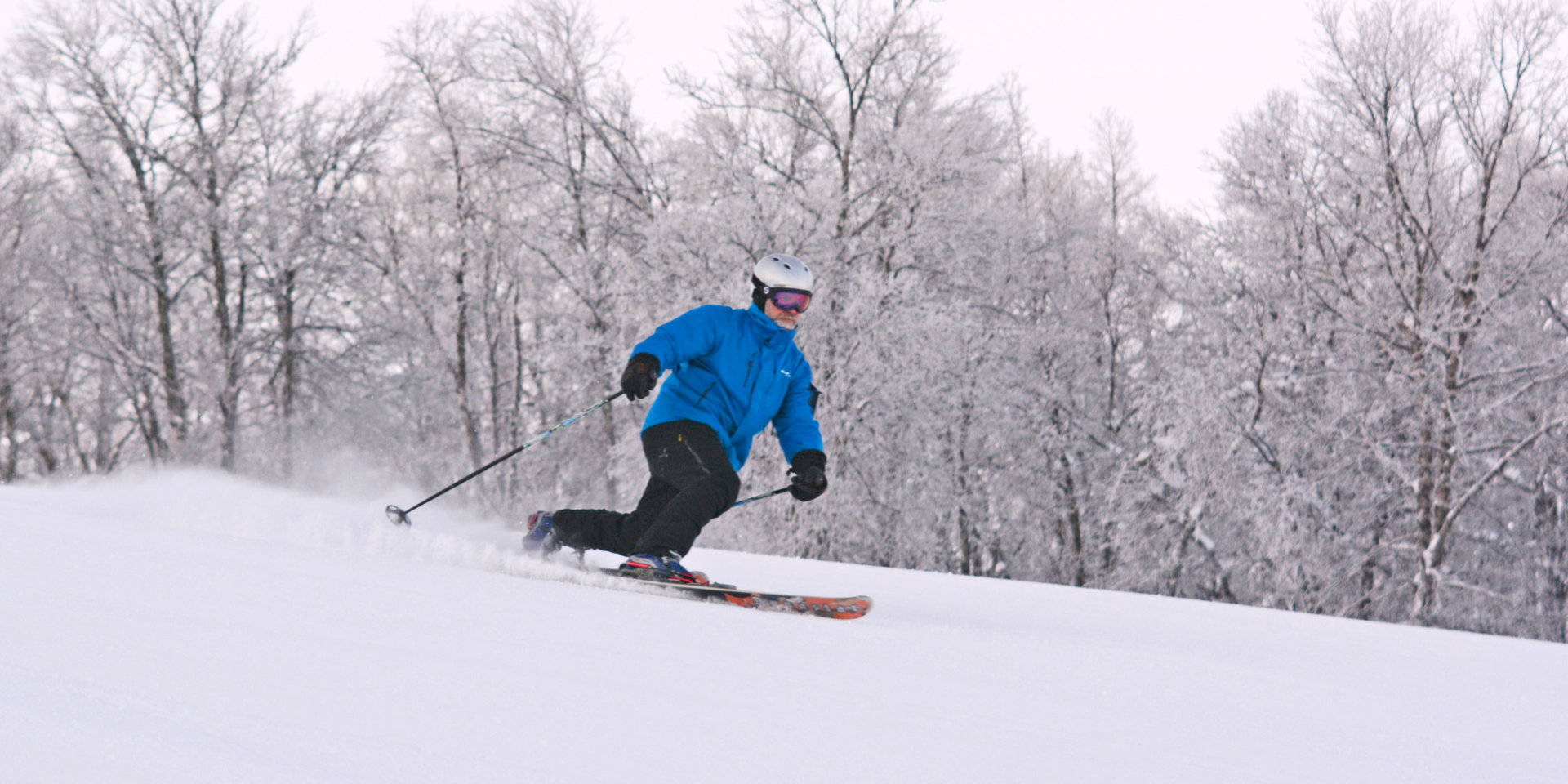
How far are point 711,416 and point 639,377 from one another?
56 cm

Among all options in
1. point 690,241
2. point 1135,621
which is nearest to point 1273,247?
point 690,241

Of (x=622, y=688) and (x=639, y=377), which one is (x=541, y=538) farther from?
(x=622, y=688)

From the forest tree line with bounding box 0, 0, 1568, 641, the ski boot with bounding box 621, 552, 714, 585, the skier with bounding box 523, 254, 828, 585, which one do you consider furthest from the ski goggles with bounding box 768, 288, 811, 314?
the forest tree line with bounding box 0, 0, 1568, 641

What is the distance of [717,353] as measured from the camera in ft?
14.3

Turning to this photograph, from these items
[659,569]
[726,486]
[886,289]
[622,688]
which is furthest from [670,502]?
[886,289]

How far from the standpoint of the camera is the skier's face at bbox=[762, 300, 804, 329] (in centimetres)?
436

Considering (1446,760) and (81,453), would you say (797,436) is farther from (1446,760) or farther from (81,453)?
(81,453)

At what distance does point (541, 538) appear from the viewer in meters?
4.63

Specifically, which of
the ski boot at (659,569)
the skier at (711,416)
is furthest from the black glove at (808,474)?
the ski boot at (659,569)

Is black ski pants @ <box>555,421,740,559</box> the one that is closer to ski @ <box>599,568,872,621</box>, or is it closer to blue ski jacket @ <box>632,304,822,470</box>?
blue ski jacket @ <box>632,304,822,470</box>

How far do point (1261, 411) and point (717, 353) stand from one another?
14.1m

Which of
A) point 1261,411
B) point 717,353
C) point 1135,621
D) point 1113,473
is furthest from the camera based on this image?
point 1113,473

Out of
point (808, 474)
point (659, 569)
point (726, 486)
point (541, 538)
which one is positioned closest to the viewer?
point (659, 569)

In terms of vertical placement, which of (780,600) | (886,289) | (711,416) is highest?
(886,289)
